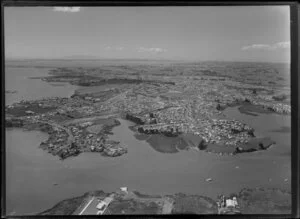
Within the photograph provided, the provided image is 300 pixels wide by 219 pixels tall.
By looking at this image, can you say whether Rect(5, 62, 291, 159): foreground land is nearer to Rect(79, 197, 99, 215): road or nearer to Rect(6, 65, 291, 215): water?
Rect(6, 65, 291, 215): water

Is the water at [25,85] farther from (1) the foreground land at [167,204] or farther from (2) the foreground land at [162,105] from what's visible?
(1) the foreground land at [167,204]

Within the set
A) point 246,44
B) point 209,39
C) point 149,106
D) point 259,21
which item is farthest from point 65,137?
point 259,21

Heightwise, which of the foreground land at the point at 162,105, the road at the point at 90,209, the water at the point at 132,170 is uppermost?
the foreground land at the point at 162,105

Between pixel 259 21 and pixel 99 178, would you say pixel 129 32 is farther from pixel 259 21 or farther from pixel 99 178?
pixel 99 178

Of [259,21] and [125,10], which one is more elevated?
[125,10]

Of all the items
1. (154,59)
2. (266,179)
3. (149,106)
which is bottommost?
(266,179)

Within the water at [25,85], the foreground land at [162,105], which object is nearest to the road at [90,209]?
the foreground land at [162,105]
